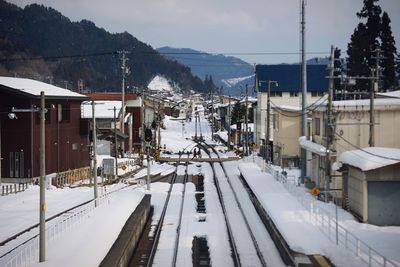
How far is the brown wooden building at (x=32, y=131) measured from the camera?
3481cm

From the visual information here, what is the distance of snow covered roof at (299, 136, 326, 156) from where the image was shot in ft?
87.4

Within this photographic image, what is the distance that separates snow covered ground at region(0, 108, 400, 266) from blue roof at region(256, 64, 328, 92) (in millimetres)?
34560

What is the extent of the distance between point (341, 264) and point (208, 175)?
25.5m

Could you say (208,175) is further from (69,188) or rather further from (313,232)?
(313,232)

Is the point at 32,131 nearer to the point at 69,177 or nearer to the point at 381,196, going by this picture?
the point at 69,177

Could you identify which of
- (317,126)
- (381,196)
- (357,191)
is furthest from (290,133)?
(381,196)

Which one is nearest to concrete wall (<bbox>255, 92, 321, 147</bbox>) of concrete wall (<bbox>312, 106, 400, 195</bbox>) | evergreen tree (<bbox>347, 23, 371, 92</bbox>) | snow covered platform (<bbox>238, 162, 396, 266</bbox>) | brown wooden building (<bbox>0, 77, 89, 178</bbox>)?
evergreen tree (<bbox>347, 23, 371, 92</bbox>)

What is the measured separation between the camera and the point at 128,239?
641 inches

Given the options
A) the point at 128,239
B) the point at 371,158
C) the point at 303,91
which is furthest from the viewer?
the point at 303,91

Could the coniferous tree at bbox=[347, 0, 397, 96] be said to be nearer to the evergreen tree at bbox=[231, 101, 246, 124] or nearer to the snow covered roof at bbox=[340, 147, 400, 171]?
the evergreen tree at bbox=[231, 101, 246, 124]

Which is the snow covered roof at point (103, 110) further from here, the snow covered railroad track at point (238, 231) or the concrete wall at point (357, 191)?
the concrete wall at point (357, 191)

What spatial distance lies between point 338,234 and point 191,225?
250 inches

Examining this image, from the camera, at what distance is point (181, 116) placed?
150 meters

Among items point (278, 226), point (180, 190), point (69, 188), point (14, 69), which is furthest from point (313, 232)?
point (14, 69)
